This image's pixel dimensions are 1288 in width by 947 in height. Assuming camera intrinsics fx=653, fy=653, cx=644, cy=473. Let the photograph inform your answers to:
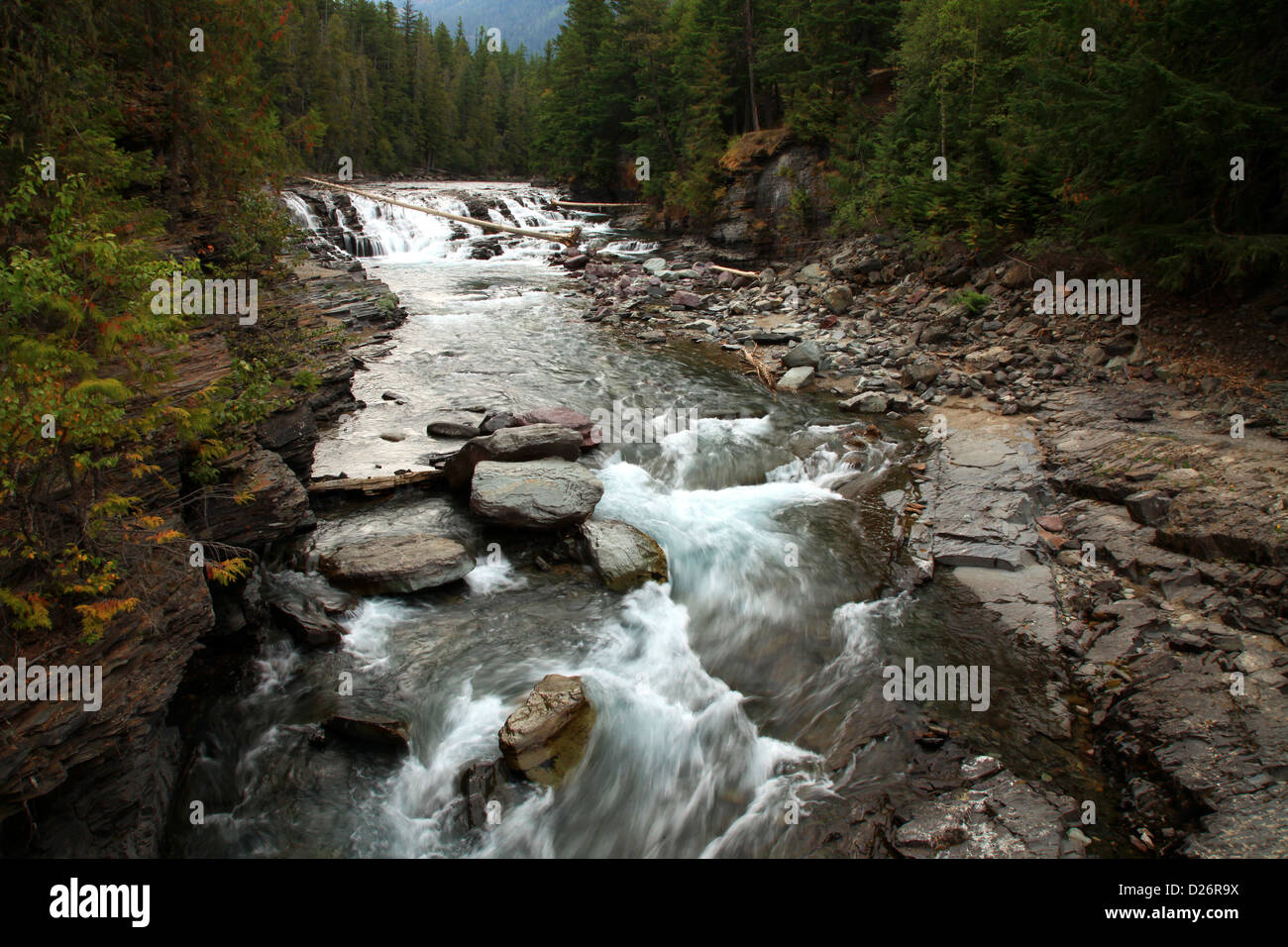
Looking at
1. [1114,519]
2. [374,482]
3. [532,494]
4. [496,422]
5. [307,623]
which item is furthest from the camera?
[496,422]

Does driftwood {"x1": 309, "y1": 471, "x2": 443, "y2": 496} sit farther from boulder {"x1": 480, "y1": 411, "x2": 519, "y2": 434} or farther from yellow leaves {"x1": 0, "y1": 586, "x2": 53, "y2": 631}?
yellow leaves {"x1": 0, "y1": 586, "x2": 53, "y2": 631}

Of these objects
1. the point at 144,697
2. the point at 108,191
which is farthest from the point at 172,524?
the point at 108,191

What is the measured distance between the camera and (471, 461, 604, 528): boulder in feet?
28.5

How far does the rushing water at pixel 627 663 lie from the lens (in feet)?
17.8

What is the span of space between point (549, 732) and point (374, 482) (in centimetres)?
525

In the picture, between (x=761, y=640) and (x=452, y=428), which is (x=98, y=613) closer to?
(x=761, y=640)

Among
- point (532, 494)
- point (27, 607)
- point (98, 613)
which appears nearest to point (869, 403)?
point (532, 494)

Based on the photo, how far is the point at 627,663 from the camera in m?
7.02

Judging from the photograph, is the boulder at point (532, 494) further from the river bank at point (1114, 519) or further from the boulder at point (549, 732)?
the river bank at point (1114, 519)

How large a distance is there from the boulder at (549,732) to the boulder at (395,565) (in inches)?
91.5
